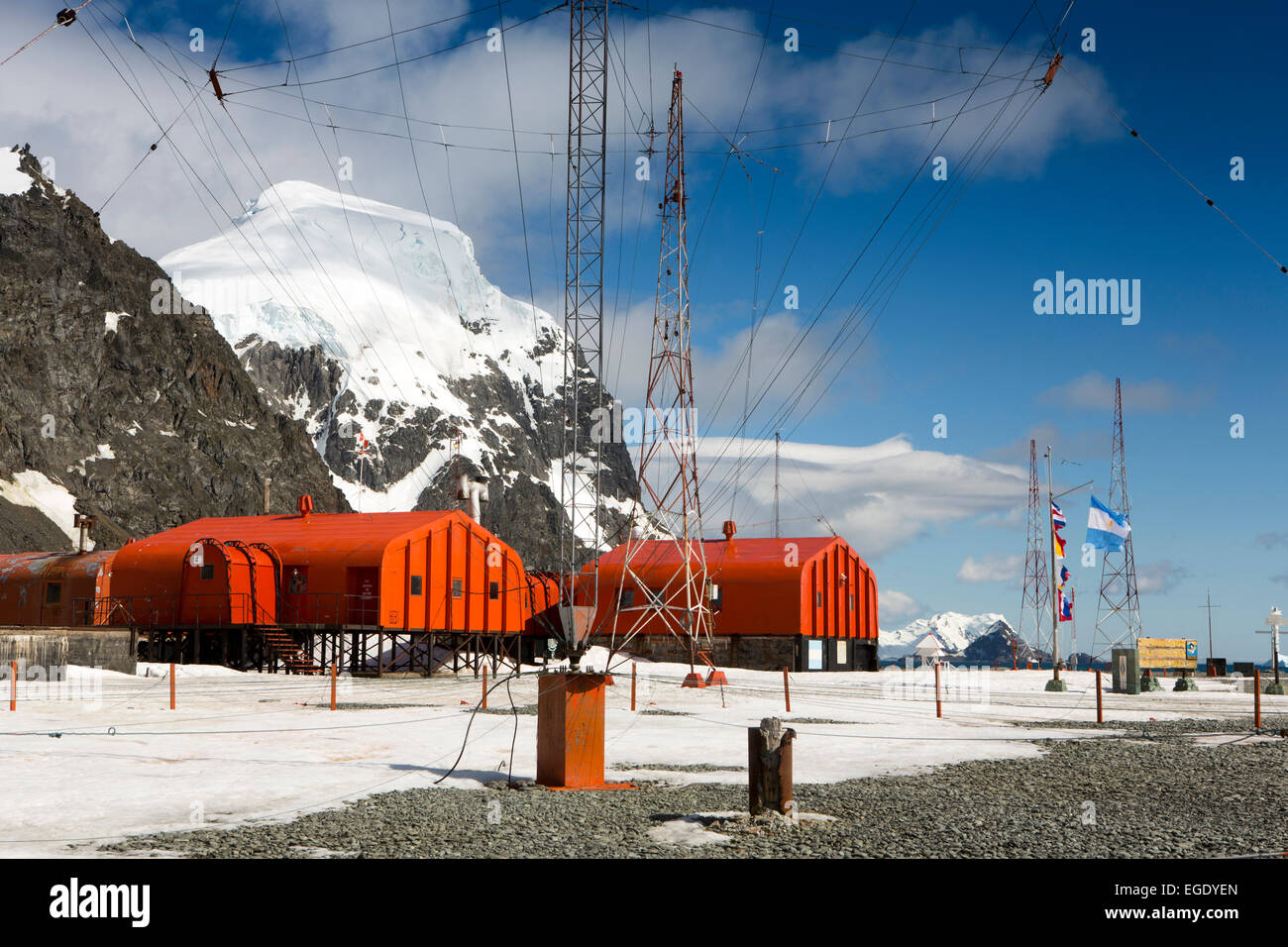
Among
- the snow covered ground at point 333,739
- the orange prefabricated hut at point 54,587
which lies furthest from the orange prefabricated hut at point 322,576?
the snow covered ground at point 333,739

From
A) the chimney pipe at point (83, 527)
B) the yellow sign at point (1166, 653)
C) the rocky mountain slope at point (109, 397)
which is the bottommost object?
the yellow sign at point (1166, 653)

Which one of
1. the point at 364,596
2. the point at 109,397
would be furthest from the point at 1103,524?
the point at 109,397

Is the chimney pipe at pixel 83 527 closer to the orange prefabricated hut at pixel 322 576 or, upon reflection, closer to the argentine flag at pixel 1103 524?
the orange prefabricated hut at pixel 322 576

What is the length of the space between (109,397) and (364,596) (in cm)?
8253

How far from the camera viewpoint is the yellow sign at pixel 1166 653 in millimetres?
50000

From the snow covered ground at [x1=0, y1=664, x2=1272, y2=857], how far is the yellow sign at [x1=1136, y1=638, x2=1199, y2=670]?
55.3 ft

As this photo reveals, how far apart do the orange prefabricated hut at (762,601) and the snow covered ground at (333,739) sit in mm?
17353

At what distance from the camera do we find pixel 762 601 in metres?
52.2

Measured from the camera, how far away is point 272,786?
1291 centimetres

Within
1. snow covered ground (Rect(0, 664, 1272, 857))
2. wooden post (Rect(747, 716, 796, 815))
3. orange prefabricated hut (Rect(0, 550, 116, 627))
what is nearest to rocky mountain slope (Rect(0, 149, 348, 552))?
orange prefabricated hut (Rect(0, 550, 116, 627))

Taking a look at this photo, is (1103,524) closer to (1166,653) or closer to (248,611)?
(1166,653)

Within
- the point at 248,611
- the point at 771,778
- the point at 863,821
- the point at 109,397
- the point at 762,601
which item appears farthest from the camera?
the point at 109,397
